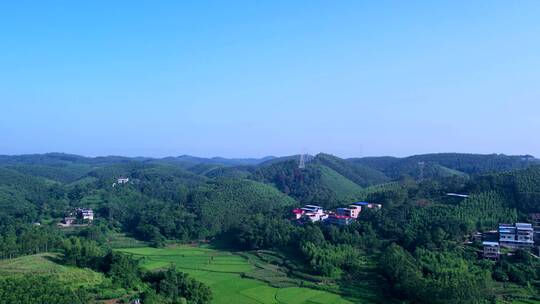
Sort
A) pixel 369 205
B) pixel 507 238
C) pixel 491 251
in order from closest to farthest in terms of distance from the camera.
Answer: pixel 491 251 → pixel 507 238 → pixel 369 205

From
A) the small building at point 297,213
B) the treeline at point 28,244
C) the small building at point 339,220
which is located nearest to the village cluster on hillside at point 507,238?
the small building at point 339,220

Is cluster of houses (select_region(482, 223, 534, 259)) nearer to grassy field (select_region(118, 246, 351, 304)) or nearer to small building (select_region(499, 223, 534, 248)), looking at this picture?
small building (select_region(499, 223, 534, 248))

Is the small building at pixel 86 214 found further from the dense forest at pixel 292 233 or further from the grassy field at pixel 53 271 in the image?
the grassy field at pixel 53 271

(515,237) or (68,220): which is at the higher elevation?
(515,237)

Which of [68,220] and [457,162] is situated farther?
[457,162]

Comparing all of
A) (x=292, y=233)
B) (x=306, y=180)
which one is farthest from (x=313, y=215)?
(x=306, y=180)

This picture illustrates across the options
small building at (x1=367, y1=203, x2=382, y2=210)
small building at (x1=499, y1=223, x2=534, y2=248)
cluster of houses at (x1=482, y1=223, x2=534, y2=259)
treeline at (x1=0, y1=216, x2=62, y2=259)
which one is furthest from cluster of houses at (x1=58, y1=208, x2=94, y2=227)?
small building at (x1=499, y1=223, x2=534, y2=248)

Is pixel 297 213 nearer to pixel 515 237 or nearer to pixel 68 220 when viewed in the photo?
pixel 515 237
